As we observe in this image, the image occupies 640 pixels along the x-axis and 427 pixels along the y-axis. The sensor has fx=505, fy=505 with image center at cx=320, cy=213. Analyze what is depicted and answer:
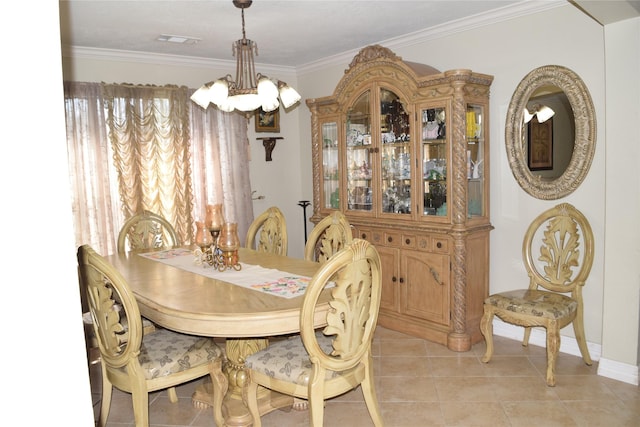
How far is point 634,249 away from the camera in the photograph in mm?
2918

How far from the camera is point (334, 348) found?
2121mm

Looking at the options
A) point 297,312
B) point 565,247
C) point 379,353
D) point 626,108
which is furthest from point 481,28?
point 297,312

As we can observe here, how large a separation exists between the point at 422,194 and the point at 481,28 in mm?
1313

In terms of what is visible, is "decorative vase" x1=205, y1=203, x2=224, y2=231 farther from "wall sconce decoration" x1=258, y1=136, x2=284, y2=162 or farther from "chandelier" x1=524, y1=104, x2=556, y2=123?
"wall sconce decoration" x1=258, y1=136, x2=284, y2=162

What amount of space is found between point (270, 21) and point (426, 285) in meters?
2.28

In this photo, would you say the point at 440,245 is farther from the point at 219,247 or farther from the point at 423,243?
the point at 219,247

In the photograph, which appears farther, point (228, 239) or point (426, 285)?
point (426, 285)

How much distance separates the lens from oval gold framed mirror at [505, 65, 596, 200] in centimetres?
328

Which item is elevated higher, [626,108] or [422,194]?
[626,108]

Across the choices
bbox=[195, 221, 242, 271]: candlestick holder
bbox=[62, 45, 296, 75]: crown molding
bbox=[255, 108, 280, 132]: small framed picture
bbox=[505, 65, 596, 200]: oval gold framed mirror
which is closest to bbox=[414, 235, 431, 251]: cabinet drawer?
bbox=[505, 65, 596, 200]: oval gold framed mirror

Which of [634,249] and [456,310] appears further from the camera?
[456,310]

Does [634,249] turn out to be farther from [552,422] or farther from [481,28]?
[481,28]

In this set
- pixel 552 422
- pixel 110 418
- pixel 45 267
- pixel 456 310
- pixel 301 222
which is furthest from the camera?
pixel 301 222

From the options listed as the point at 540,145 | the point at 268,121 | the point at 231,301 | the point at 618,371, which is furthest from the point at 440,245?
the point at 268,121
